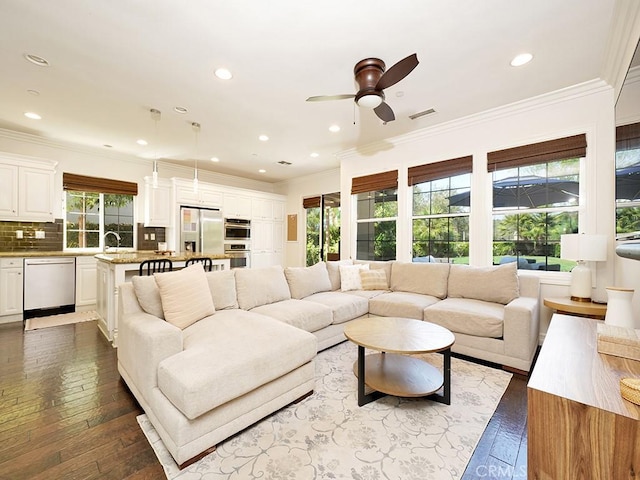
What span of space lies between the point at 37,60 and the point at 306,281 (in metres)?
3.35

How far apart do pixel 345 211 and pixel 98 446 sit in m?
4.35

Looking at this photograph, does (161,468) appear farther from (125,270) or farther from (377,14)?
(377,14)

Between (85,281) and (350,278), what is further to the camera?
(85,281)

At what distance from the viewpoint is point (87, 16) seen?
6.61 ft

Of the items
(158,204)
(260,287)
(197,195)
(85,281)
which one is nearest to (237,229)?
(197,195)

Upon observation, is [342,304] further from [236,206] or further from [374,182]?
[236,206]

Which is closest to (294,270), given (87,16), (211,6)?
(211,6)

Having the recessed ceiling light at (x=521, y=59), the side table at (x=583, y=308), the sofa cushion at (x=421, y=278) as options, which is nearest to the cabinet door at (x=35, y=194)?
the sofa cushion at (x=421, y=278)

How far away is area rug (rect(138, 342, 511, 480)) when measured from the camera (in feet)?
4.75

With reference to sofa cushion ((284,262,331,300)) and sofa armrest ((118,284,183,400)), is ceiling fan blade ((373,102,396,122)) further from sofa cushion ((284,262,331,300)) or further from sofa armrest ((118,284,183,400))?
sofa armrest ((118,284,183,400))

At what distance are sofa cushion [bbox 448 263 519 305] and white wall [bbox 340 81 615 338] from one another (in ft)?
1.38

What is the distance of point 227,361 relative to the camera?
5.34 ft

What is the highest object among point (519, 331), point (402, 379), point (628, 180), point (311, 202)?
point (311, 202)

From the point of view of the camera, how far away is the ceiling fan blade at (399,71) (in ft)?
6.38
